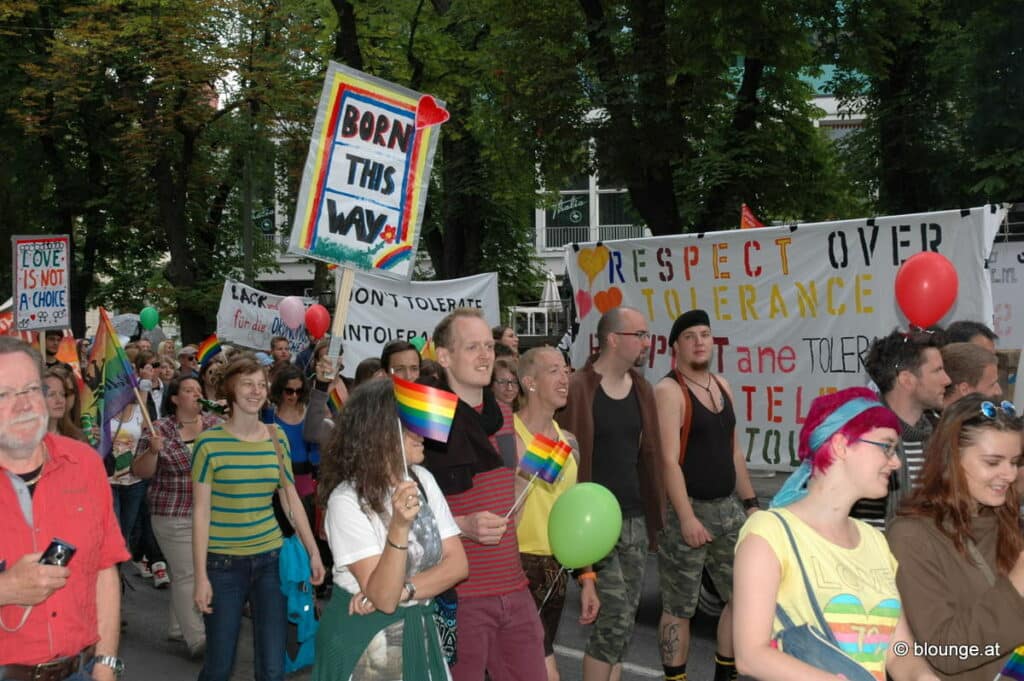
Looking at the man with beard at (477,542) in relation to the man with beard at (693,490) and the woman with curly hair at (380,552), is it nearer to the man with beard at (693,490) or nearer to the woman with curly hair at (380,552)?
the woman with curly hair at (380,552)

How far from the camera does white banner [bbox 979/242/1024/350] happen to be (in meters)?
11.6

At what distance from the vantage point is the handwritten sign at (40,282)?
14.3 metres

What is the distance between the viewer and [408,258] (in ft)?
22.7

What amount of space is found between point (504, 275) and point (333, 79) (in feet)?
68.9

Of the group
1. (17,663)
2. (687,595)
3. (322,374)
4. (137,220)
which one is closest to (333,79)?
(322,374)

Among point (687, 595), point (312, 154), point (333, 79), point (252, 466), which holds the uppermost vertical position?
point (333, 79)

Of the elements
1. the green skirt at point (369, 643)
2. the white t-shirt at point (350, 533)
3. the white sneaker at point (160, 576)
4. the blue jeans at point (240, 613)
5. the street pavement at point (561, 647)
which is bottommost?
the street pavement at point (561, 647)

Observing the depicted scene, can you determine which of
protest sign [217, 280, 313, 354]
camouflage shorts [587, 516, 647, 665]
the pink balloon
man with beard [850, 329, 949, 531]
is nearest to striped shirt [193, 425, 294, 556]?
camouflage shorts [587, 516, 647, 665]

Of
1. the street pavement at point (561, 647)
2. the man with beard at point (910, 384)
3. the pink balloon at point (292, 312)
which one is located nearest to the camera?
the man with beard at point (910, 384)

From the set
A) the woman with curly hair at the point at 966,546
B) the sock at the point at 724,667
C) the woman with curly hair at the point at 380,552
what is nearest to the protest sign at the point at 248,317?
the sock at the point at 724,667

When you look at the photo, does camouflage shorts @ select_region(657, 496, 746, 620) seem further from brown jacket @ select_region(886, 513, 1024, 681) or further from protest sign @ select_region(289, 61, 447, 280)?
brown jacket @ select_region(886, 513, 1024, 681)

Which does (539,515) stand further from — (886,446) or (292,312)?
(292,312)

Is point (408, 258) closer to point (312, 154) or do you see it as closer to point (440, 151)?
point (312, 154)

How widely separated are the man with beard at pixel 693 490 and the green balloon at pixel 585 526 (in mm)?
1626
